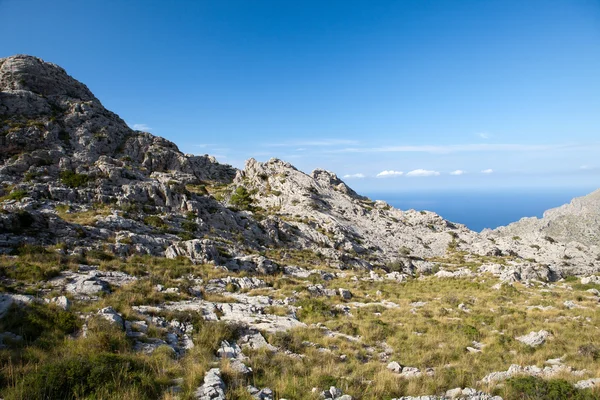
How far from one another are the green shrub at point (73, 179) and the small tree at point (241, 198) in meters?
27.3

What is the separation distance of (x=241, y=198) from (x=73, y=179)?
3234 cm

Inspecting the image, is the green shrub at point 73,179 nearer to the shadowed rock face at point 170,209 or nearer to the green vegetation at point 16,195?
the shadowed rock face at point 170,209

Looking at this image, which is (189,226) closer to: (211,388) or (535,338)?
(211,388)

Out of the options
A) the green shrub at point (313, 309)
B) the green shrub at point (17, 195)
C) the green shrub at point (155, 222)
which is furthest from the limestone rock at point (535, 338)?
the green shrub at point (17, 195)

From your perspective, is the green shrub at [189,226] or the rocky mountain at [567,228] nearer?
the green shrub at [189,226]

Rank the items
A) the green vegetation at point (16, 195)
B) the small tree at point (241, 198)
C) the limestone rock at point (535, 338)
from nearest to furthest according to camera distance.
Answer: the limestone rock at point (535, 338), the green vegetation at point (16, 195), the small tree at point (241, 198)

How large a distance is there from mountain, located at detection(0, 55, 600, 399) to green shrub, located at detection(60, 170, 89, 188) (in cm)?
28

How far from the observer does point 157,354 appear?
31.0 feet

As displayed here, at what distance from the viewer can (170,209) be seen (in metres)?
36.8

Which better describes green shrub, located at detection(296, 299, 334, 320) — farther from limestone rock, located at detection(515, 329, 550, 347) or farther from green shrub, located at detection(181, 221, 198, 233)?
green shrub, located at detection(181, 221, 198, 233)

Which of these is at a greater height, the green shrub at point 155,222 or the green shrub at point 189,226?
the green shrub at point 155,222

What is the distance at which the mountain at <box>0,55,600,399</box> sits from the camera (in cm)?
871

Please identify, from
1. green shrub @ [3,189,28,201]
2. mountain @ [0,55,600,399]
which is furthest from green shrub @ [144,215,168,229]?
green shrub @ [3,189,28,201]

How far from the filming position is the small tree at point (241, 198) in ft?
196
